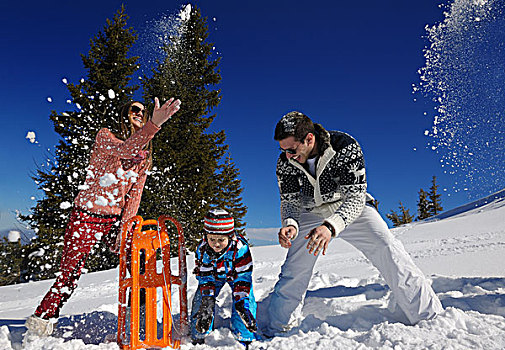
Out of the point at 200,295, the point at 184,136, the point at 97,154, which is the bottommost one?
the point at 200,295

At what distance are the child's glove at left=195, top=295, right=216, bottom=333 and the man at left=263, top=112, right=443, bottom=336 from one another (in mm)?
512

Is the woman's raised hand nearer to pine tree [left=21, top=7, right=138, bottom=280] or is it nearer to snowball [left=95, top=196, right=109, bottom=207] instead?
snowball [left=95, top=196, right=109, bottom=207]

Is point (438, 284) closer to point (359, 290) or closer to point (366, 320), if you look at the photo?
point (359, 290)

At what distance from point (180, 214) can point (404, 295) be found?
10298 millimetres

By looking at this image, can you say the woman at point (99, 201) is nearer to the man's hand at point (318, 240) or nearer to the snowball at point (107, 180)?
the snowball at point (107, 180)

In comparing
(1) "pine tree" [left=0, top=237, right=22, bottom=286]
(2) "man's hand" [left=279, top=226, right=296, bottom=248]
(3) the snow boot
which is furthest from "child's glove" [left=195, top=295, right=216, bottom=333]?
(1) "pine tree" [left=0, top=237, right=22, bottom=286]

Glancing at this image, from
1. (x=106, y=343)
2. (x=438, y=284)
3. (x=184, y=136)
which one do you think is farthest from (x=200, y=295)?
(x=184, y=136)

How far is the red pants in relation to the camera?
2.64 meters

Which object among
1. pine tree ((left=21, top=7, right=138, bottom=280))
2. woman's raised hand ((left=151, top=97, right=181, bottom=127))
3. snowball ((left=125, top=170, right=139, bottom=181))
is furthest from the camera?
pine tree ((left=21, top=7, right=138, bottom=280))

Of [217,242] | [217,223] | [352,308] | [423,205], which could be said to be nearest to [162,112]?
[217,223]

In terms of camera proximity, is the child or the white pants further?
the child

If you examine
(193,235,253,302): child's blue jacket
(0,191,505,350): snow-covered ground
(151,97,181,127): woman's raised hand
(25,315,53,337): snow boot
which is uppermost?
(151,97,181,127): woman's raised hand

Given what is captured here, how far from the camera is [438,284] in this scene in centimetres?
361

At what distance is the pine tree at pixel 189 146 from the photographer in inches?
477
